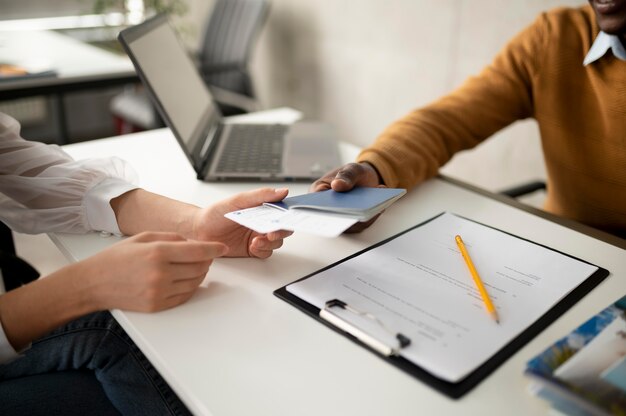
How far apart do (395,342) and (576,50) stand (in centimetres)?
93

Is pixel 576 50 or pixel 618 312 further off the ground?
pixel 576 50

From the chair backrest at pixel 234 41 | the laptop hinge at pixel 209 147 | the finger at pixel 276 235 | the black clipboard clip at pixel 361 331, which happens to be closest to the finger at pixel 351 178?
the finger at pixel 276 235

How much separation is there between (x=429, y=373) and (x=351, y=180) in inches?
14.8

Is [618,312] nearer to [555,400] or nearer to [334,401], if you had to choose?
[555,400]

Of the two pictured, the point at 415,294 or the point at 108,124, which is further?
the point at 108,124

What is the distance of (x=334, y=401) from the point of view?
573 millimetres

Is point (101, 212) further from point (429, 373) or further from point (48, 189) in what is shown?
point (429, 373)

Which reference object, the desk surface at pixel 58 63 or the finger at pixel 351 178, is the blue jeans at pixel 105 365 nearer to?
the finger at pixel 351 178

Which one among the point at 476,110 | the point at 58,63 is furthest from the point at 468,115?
the point at 58,63

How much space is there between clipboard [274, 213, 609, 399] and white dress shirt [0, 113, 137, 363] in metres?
0.37

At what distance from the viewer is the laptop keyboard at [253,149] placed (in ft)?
3.87

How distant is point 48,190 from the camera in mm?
938

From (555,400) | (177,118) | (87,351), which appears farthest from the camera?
(177,118)

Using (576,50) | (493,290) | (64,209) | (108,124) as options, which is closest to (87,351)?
(64,209)
